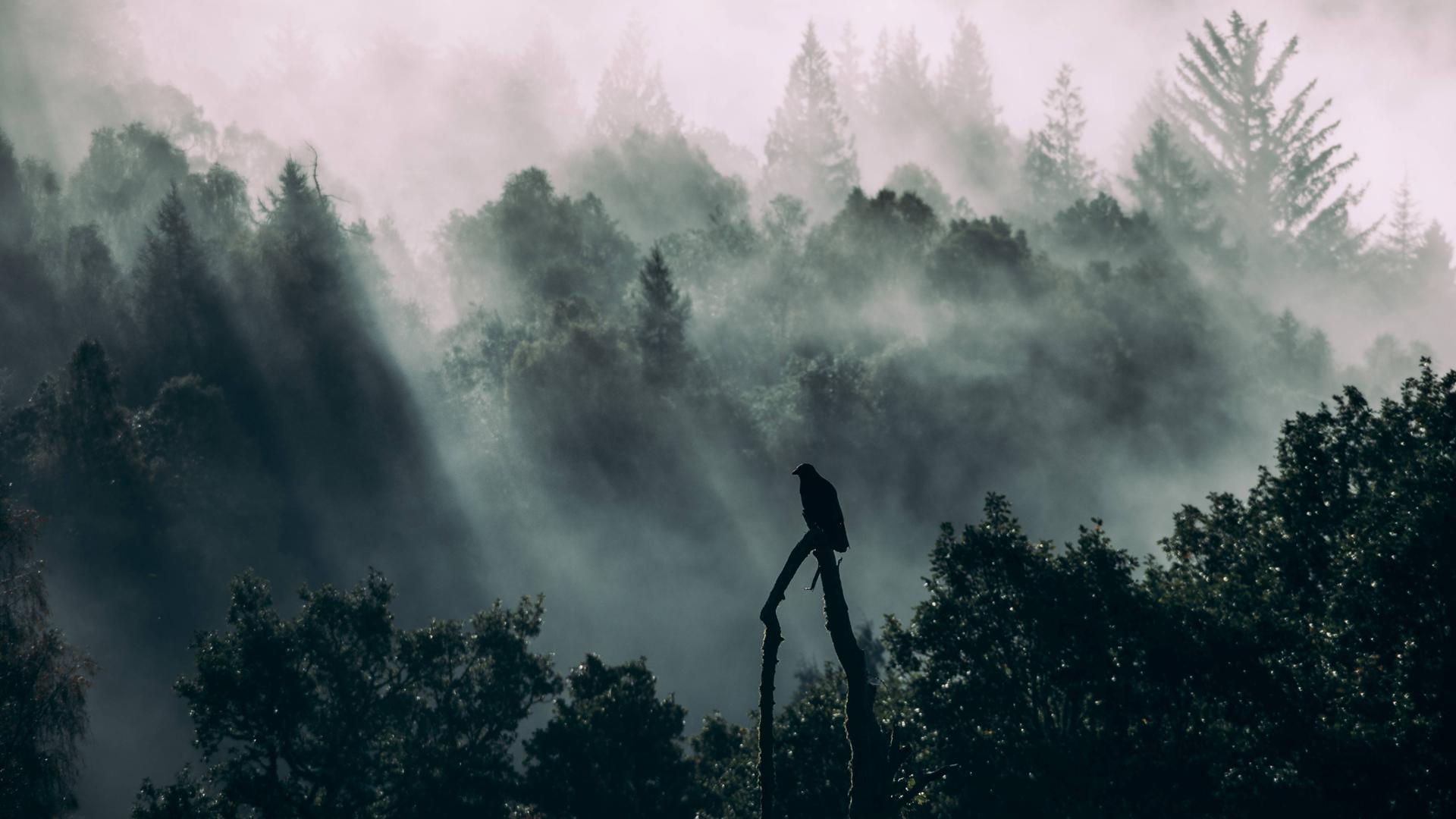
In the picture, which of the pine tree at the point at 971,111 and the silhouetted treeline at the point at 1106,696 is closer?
the silhouetted treeline at the point at 1106,696

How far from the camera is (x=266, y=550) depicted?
70.8 metres

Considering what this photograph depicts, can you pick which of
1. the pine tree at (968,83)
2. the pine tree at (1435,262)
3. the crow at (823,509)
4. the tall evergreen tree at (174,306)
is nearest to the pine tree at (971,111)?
the pine tree at (968,83)

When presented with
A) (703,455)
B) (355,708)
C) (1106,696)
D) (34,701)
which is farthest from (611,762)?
(703,455)

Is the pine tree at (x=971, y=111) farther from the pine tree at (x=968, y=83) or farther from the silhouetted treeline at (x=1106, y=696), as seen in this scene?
the silhouetted treeline at (x=1106, y=696)

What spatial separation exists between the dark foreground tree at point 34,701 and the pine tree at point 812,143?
108m

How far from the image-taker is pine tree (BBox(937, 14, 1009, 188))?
460 ft

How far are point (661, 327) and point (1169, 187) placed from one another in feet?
226

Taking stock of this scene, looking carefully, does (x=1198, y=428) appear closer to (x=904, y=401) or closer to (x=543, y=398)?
(x=904, y=401)

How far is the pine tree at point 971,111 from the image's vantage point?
14025 centimetres

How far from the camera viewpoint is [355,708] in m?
34.9

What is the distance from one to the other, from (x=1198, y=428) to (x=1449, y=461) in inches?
2490

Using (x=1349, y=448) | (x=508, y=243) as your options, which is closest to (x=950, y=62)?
(x=508, y=243)

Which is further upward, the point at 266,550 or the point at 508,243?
the point at 508,243

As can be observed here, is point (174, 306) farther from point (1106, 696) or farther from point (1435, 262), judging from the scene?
point (1435, 262)
